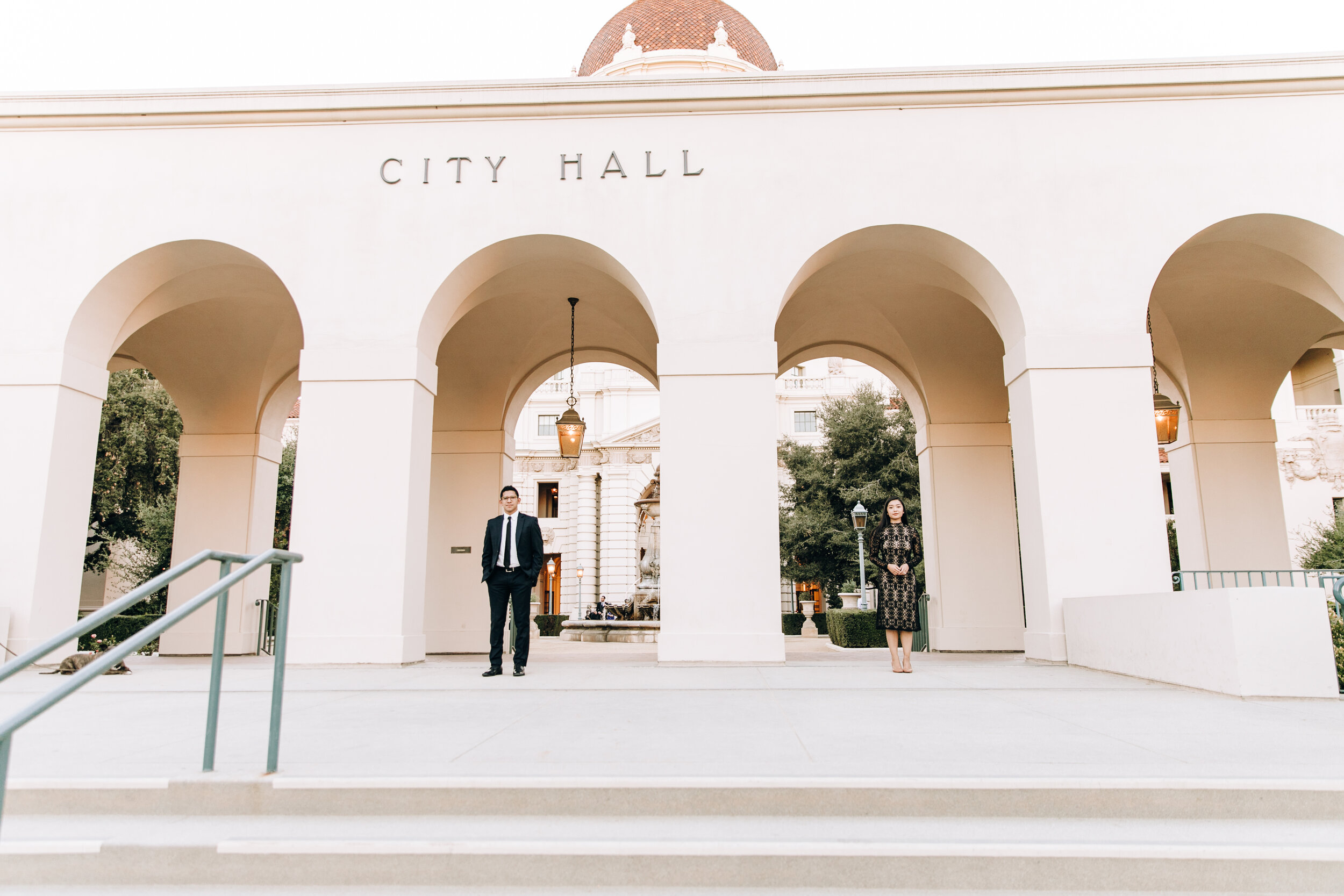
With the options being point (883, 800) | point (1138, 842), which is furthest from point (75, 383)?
point (1138, 842)

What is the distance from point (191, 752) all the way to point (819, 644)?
16943 mm

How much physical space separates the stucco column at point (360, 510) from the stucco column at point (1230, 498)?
11.9 m

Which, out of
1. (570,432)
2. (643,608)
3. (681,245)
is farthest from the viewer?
(643,608)

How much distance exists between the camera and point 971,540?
43.2ft

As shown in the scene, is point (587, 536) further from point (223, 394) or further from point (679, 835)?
→ point (679, 835)

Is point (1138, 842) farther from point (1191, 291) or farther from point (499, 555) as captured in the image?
point (1191, 291)

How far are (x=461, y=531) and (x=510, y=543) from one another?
5.94 meters

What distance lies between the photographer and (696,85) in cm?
1005

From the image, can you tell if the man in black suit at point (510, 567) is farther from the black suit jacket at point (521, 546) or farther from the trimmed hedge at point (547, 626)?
the trimmed hedge at point (547, 626)

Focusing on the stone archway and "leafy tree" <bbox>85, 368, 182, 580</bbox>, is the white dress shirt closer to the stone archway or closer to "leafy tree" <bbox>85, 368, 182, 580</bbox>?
the stone archway

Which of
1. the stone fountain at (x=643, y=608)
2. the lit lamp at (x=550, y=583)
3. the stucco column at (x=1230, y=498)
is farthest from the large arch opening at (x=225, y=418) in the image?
the lit lamp at (x=550, y=583)

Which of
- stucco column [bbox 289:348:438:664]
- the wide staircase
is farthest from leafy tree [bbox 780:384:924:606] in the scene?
the wide staircase

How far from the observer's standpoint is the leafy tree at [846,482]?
30859 mm

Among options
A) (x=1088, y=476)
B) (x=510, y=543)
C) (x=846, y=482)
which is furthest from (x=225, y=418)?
(x=846, y=482)
